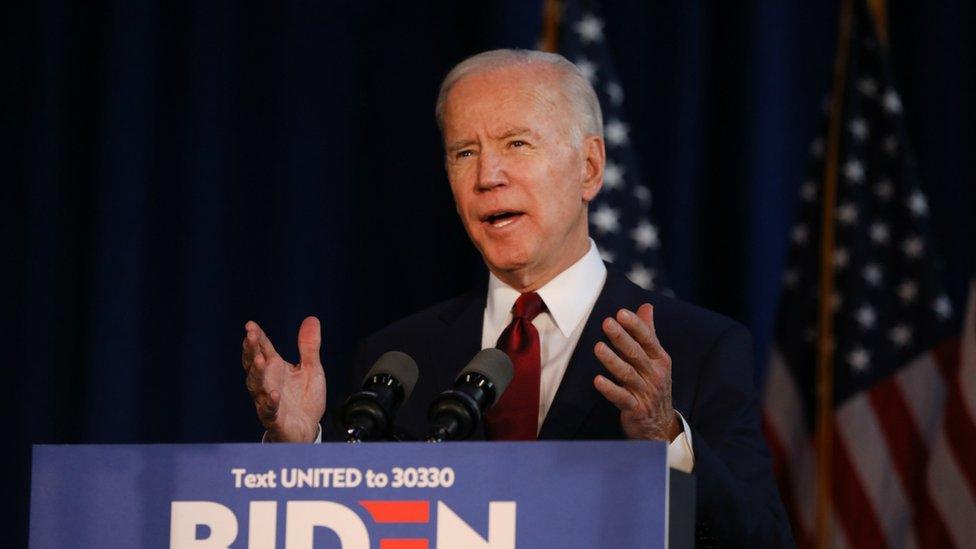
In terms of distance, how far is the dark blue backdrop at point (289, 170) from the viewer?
3.88 meters

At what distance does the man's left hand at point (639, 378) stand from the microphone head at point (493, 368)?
0.12 metres

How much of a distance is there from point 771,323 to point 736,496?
213 centimetres

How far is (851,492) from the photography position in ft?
11.5

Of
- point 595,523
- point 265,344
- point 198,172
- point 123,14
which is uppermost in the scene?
point 123,14

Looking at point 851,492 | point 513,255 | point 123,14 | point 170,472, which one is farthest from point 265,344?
point 123,14

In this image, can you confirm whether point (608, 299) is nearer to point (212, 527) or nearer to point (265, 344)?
point (265, 344)

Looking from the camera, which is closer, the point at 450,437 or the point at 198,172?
the point at 450,437

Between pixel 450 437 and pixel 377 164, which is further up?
pixel 377 164

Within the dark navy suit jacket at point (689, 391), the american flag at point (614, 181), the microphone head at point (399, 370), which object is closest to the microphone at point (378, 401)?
the microphone head at point (399, 370)

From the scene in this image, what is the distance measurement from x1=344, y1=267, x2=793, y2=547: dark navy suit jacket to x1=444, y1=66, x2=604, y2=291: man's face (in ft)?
0.46

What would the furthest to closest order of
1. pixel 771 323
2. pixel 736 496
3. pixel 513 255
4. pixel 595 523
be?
pixel 771 323 < pixel 513 255 < pixel 736 496 < pixel 595 523

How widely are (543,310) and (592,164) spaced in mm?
293

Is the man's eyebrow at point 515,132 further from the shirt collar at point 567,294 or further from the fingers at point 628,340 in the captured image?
the fingers at point 628,340

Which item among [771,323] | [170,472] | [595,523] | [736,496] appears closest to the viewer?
[595,523]
